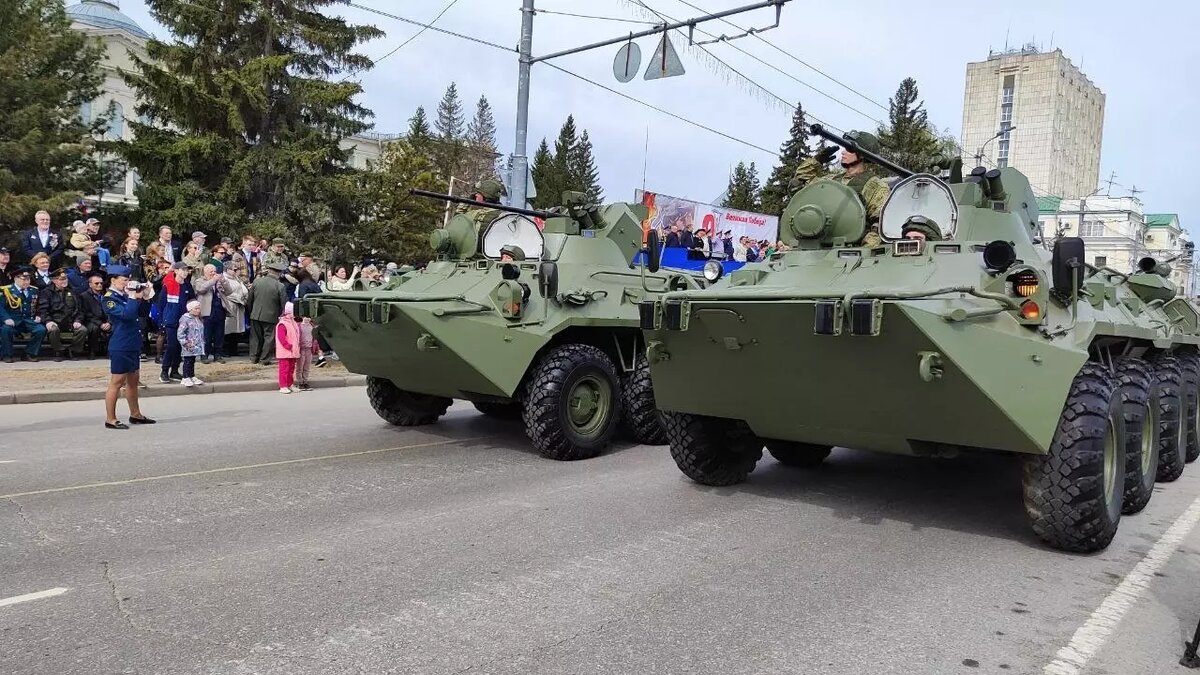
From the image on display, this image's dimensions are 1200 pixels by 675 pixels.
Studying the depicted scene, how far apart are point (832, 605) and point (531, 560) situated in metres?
1.56

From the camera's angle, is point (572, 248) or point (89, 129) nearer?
point (572, 248)

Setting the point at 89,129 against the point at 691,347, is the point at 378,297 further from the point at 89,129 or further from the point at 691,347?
Result: the point at 89,129

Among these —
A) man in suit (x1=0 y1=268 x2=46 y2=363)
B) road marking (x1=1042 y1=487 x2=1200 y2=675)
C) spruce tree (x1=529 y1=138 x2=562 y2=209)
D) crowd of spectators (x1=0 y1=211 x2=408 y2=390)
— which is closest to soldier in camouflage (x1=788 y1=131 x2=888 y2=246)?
road marking (x1=1042 y1=487 x2=1200 y2=675)

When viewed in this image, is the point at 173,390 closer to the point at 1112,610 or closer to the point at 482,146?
the point at 1112,610

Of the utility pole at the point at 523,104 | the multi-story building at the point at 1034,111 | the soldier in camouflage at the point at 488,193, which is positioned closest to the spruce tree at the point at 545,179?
the multi-story building at the point at 1034,111

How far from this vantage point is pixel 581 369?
8039mm

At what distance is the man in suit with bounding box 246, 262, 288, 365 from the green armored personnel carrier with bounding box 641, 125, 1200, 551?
30.3 ft

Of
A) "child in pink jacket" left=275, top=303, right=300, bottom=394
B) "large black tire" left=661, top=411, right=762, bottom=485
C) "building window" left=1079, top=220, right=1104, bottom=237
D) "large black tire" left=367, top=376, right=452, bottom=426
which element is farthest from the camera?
"building window" left=1079, top=220, right=1104, bottom=237

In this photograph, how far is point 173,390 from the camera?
1182 centimetres

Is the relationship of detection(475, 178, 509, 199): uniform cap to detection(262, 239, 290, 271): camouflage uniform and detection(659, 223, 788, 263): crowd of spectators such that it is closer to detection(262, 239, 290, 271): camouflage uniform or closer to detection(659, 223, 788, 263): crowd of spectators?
detection(262, 239, 290, 271): camouflage uniform

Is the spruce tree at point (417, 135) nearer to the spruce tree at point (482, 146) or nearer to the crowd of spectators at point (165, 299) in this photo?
the spruce tree at point (482, 146)

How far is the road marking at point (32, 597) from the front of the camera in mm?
4102

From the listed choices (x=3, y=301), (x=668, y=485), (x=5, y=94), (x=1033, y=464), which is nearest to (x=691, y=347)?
(x=668, y=485)

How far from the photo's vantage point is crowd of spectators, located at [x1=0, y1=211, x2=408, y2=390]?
12617mm
